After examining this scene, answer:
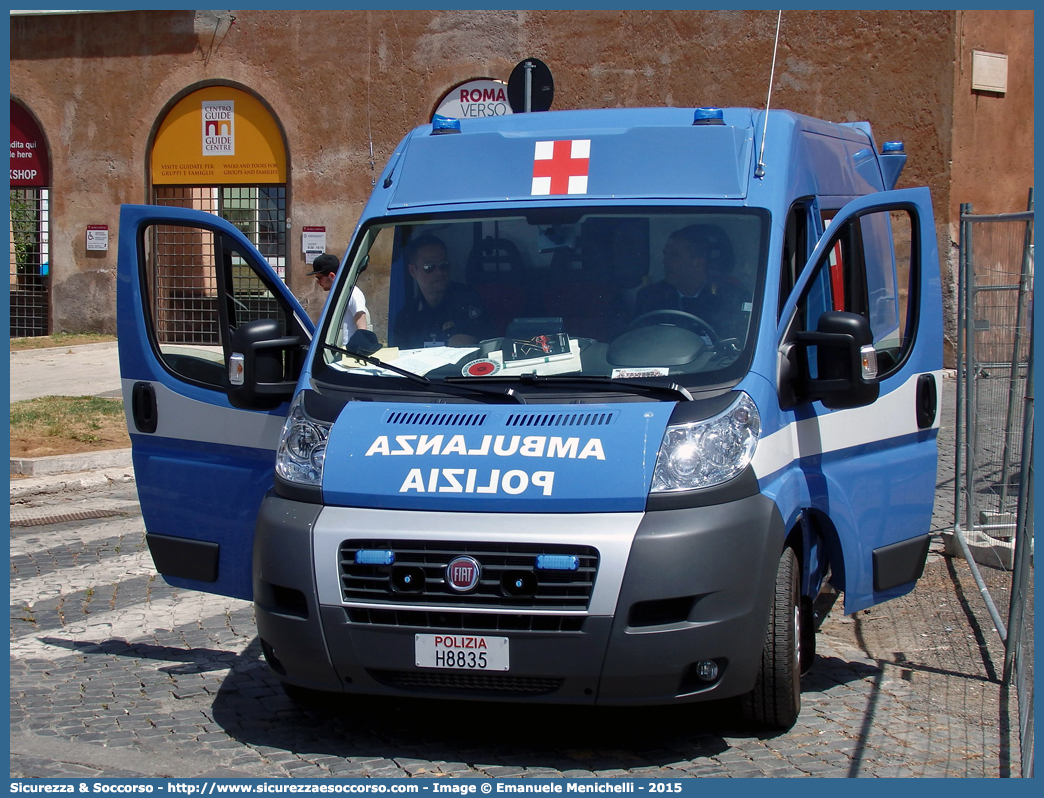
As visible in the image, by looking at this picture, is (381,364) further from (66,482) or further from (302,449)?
(66,482)

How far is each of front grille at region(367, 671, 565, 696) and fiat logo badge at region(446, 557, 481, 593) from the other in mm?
321

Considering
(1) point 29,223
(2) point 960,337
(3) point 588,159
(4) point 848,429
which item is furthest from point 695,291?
(1) point 29,223

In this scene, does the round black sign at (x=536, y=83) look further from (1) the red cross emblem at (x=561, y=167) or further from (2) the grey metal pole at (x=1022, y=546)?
(2) the grey metal pole at (x=1022, y=546)

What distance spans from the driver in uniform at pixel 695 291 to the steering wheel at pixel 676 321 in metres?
0.01

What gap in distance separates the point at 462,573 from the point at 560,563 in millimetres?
344

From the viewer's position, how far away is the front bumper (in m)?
4.17

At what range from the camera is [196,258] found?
22.0 metres

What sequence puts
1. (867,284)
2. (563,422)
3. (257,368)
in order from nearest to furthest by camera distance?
1. (563,422)
2. (257,368)
3. (867,284)

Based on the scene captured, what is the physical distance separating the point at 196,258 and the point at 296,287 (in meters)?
2.36

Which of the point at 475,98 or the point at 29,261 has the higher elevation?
the point at 475,98

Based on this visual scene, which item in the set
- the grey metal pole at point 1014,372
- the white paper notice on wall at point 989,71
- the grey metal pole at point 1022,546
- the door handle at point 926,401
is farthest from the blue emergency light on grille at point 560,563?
the white paper notice on wall at point 989,71

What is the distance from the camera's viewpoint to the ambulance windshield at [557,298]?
4.82m

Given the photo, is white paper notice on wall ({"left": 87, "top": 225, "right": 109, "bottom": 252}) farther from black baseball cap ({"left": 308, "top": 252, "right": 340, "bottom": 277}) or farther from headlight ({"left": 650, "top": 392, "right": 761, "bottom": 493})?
headlight ({"left": 650, "top": 392, "right": 761, "bottom": 493})

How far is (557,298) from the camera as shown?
16.6 feet
